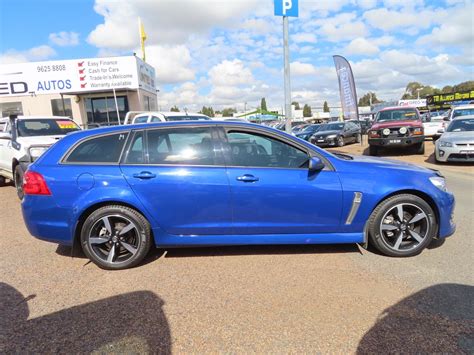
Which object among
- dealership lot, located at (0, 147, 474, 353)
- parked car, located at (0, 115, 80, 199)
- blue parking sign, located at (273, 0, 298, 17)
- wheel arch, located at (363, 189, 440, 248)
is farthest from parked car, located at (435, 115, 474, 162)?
parked car, located at (0, 115, 80, 199)

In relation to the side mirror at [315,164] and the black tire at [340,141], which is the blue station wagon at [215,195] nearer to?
the side mirror at [315,164]

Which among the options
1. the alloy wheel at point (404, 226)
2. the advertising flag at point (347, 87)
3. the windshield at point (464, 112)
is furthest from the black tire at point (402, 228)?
the advertising flag at point (347, 87)

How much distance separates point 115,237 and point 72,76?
920 inches

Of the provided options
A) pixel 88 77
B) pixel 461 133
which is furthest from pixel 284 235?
pixel 88 77

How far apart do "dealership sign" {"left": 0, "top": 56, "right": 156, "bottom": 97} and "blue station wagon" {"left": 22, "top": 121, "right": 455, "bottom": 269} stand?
830 inches

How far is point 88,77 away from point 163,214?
2296cm

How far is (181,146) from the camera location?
148 inches

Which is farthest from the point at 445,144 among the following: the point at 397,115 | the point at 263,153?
the point at 263,153

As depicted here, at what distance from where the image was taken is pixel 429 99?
54.2 meters

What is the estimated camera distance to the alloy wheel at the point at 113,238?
12.1ft

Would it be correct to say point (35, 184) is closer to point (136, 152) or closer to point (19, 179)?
point (136, 152)

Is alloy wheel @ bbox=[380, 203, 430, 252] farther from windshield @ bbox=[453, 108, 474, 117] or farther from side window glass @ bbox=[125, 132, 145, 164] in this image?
windshield @ bbox=[453, 108, 474, 117]

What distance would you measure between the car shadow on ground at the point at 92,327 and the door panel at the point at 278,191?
4.20 feet

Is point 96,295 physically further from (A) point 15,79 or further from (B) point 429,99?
(B) point 429,99
